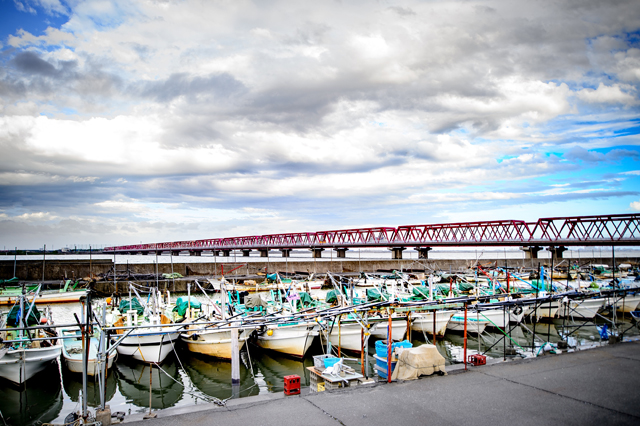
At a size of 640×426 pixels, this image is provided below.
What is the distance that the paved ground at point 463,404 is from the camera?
977 cm

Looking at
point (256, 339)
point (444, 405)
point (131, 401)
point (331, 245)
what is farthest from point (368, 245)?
point (444, 405)

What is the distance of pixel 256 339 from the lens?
77.6ft

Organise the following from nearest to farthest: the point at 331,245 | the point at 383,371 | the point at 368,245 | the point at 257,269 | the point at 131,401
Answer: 1. the point at 383,371
2. the point at 131,401
3. the point at 257,269
4. the point at 368,245
5. the point at 331,245

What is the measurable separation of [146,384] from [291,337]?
24.2 ft

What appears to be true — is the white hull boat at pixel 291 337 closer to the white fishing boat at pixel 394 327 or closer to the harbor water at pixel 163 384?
the harbor water at pixel 163 384

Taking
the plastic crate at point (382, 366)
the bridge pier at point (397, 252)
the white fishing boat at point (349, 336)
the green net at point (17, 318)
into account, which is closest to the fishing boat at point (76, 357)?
the green net at point (17, 318)

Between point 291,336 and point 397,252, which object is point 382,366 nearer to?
point 291,336

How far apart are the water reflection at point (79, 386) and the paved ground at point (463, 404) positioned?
9577 millimetres

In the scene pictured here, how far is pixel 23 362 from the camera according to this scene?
18.0 metres

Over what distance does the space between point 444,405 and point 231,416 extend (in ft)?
17.7

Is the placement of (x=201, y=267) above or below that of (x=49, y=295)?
above

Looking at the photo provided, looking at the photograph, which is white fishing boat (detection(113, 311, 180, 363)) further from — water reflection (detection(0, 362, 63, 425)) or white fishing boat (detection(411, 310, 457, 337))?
white fishing boat (detection(411, 310, 457, 337))

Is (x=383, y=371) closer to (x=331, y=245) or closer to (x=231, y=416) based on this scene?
(x=231, y=416)

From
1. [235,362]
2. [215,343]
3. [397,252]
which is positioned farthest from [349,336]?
[397,252]
